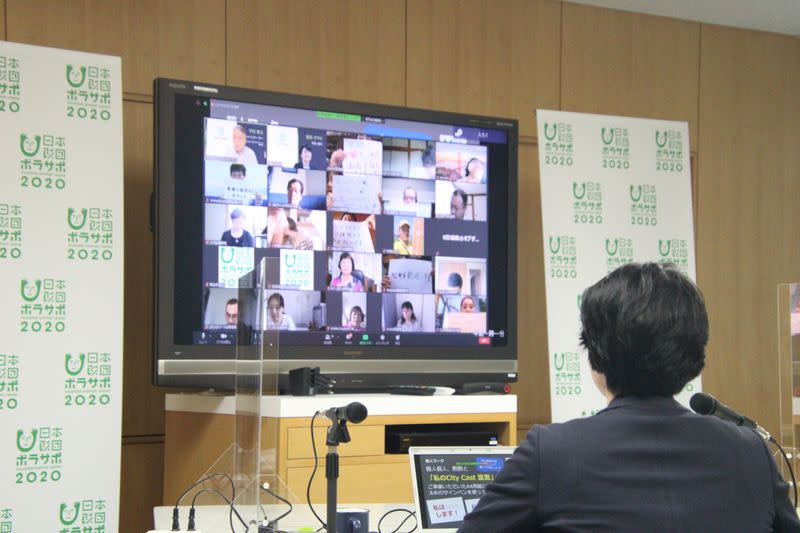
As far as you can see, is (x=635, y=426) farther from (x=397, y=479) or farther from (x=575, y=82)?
(x=575, y=82)

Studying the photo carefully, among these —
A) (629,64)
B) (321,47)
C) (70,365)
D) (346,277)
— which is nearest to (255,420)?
(70,365)

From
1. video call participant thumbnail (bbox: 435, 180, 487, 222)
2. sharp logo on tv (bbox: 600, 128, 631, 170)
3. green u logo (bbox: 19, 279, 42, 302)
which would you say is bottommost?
green u logo (bbox: 19, 279, 42, 302)

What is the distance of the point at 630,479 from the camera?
1566 millimetres

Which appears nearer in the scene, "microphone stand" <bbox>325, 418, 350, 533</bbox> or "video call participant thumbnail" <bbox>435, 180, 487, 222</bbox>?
"microphone stand" <bbox>325, 418, 350, 533</bbox>

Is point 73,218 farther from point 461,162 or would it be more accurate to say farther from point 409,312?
point 461,162

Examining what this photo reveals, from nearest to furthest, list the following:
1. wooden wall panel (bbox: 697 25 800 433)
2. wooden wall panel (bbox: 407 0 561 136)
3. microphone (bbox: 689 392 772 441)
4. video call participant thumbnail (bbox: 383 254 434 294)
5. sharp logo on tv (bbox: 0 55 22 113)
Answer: microphone (bbox: 689 392 772 441), sharp logo on tv (bbox: 0 55 22 113), video call participant thumbnail (bbox: 383 254 434 294), wooden wall panel (bbox: 407 0 561 136), wooden wall panel (bbox: 697 25 800 433)

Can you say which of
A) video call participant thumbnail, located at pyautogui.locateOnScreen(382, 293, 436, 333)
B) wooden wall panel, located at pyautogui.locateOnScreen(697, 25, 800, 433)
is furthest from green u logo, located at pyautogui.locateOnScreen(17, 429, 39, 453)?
wooden wall panel, located at pyautogui.locateOnScreen(697, 25, 800, 433)

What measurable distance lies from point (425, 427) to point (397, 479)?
35 cm

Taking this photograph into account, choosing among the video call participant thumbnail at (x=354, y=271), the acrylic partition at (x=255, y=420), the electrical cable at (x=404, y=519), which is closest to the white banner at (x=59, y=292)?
the video call participant thumbnail at (x=354, y=271)

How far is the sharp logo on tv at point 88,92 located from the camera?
13.5ft

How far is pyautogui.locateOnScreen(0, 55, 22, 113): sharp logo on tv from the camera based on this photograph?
13.1ft

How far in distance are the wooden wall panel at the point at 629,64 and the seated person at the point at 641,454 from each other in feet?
14.3

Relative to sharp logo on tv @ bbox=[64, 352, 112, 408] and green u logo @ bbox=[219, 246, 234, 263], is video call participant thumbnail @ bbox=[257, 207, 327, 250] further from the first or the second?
sharp logo on tv @ bbox=[64, 352, 112, 408]

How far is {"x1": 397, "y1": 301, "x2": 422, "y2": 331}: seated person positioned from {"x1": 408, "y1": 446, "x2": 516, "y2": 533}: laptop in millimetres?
2016
